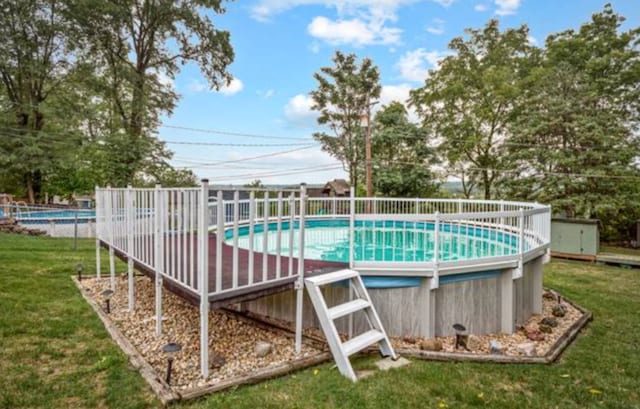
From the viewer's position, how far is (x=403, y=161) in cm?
1827

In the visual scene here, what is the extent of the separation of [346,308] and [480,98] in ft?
58.2

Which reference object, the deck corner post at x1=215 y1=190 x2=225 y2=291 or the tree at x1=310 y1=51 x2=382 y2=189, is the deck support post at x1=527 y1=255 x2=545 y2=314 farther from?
the tree at x1=310 y1=51 x2=382 y2=189

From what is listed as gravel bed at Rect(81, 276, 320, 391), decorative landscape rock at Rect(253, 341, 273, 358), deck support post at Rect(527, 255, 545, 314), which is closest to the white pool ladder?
gravel bed at Rect(81, 276, 320, 391)

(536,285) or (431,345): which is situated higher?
(536,285)

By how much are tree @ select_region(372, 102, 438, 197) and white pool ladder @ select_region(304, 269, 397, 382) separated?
47.3 feet

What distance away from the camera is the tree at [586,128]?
13016 mm

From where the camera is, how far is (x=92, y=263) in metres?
7.62

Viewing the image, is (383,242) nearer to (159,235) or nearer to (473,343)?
(473,343)

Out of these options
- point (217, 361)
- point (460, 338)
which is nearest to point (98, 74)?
point (217, 361)

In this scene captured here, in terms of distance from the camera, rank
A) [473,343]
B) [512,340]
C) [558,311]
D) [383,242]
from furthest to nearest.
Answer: [383,242] → [558,311] → [512,340] → [473,343]

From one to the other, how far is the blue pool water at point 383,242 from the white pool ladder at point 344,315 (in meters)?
1.30

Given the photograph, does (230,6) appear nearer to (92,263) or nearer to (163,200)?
(92,263)

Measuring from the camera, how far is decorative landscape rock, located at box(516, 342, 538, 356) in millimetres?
3835

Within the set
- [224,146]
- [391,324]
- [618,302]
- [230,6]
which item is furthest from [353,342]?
[224,146]
